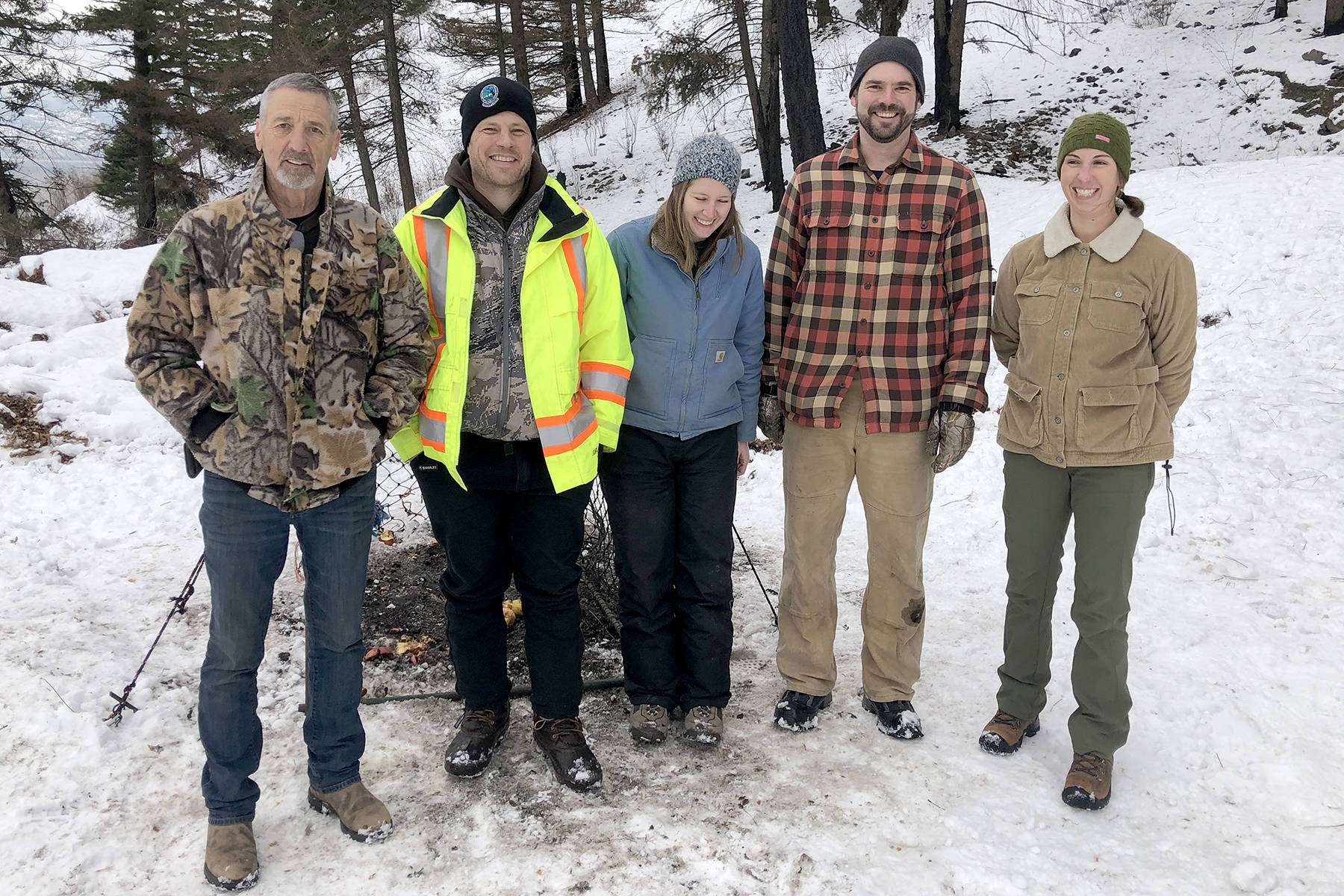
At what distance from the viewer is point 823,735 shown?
3.32 metres

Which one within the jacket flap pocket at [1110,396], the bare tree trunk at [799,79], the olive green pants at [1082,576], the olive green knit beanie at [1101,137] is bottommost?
the olive green pants at [1082,576]

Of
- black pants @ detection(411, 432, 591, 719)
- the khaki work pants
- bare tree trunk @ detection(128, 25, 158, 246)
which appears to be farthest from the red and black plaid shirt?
bare tree trunk @ detection(128, 25, 158, 246)

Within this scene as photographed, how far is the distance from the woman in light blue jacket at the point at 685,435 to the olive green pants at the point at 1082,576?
3.46ft

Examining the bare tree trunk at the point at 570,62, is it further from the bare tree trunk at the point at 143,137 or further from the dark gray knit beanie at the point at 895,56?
the dark gray knit beanie at the point at 895,56

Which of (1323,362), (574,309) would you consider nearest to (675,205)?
(574,309)

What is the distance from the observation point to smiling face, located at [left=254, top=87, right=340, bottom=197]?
231cm

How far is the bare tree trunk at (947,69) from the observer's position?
14203 millimetres

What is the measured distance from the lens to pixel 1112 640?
9.68ft

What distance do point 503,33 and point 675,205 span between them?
1464cm

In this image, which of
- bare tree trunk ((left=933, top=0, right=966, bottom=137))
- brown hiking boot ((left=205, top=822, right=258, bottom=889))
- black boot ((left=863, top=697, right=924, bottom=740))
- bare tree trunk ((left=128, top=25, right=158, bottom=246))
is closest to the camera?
brown hiking boot ((left=205, top=822, right=258, bottom=889))

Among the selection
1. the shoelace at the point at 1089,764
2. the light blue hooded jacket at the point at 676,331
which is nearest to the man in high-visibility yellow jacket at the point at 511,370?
the light blue hooded jacket at the point at 676,331

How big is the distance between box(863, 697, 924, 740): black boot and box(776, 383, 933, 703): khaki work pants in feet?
0.09

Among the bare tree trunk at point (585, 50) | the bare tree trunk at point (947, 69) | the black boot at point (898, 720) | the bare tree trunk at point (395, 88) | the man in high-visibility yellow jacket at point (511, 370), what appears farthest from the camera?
the bare tree trunk at point (585, 50)

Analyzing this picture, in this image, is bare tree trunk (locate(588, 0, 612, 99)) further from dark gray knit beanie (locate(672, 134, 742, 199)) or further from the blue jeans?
the blue jeans
